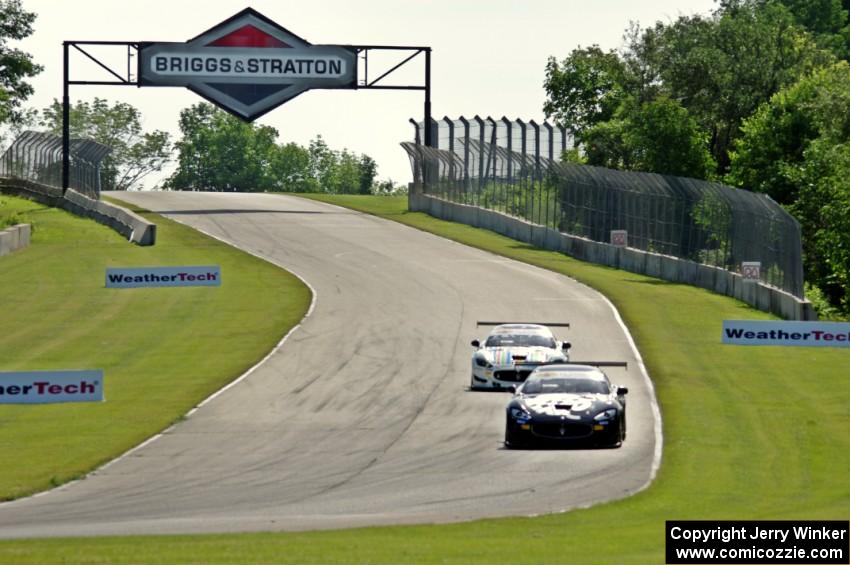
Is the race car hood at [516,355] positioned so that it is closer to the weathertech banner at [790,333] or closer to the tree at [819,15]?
the weathertech banner at [790,333]

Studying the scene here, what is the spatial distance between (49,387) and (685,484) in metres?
8.98

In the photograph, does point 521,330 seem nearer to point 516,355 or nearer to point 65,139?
point 516,355

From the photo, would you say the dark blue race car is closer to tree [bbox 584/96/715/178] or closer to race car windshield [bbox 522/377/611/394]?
race car windshield [bbox 522/377/611/394]

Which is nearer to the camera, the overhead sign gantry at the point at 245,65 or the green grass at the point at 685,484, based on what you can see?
the green grass at the point at 685,484

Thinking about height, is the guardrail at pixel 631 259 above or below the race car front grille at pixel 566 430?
above

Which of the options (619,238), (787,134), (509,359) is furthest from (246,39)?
(509,359)

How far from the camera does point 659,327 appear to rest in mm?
42750

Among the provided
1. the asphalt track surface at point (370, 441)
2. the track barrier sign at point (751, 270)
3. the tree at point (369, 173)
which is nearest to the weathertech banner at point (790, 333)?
the asphalt track surface at point (370, 441)

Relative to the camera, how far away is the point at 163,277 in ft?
147

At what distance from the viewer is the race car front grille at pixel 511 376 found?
105 feet

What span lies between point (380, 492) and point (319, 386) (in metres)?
11.1

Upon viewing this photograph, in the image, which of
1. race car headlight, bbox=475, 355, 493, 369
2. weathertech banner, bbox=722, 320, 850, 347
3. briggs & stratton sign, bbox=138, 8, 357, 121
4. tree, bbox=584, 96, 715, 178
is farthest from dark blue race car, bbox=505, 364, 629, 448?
briggs & stratton sign, bbox=138, 8, 357, 121

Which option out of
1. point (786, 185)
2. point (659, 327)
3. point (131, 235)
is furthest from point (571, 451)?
point (786, 185)

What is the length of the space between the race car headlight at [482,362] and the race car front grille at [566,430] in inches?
263
